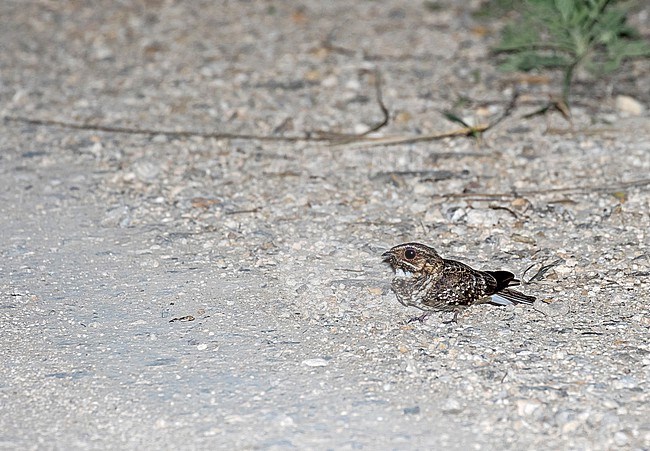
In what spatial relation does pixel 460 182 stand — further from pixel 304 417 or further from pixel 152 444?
pixel 152 444

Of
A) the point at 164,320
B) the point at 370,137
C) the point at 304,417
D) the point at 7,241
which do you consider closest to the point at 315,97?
the point at 370,137

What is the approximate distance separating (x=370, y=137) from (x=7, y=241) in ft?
7.57

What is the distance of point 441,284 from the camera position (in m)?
3.94

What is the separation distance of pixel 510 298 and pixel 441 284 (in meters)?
0.31

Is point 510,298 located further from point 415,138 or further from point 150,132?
point 150,132

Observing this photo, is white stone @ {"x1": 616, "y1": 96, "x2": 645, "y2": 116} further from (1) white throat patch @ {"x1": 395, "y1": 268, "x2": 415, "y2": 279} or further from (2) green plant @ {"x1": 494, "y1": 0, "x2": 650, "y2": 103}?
(1) white throat patch @ {"x1": 395, "y1": 268, "x2": 415, "y2": 279}

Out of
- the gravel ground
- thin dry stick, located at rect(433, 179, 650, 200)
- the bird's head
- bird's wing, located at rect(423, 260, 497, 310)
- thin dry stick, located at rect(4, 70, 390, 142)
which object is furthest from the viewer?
thin dry stick, located at rect(4, 70, 390, 142)

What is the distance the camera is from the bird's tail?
399cm

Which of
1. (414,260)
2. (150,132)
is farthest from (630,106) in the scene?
(150,132)

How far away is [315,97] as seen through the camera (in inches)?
264

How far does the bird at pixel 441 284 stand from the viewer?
3930 mm

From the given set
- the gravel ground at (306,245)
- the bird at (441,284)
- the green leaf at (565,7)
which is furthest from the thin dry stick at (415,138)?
the bird at (441,284)

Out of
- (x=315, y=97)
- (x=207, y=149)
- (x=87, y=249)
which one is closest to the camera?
(x=87, y=249)

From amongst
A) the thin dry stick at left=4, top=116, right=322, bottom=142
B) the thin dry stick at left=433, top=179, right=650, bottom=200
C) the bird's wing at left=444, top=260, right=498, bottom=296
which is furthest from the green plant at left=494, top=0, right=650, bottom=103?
the bird's wing at left=444, top=260, right=498, bottom=296
